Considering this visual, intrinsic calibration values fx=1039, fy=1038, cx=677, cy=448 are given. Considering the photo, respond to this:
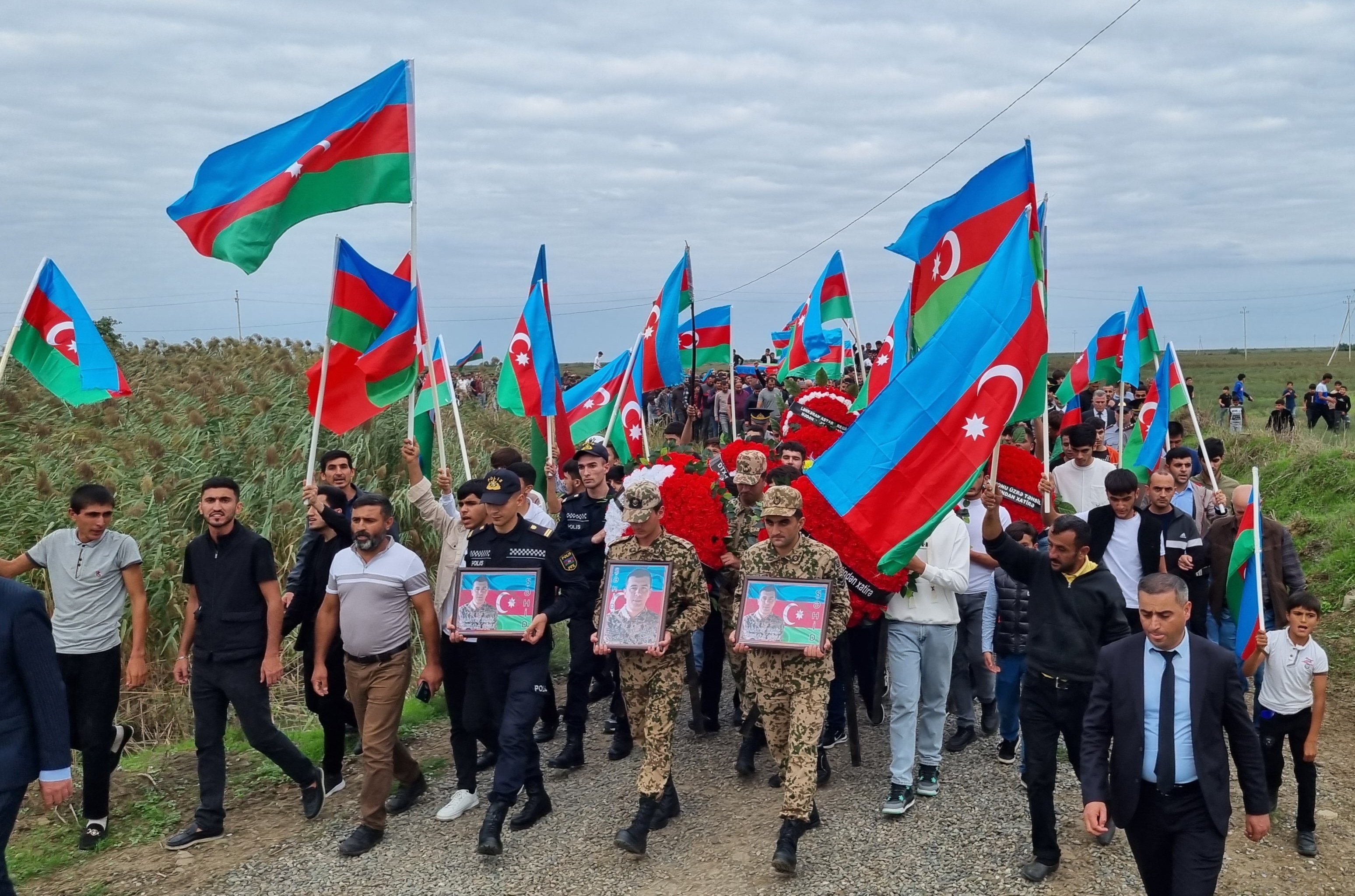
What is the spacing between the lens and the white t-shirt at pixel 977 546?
26.0 feet

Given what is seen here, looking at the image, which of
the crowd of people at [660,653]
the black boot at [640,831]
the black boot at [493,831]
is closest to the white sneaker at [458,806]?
the crowd of people at [660,653]

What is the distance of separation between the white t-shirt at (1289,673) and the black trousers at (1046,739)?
1566 mm

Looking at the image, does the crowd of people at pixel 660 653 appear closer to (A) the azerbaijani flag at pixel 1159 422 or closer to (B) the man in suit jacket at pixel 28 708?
(B) the man in suit jacket at pixel 28 708

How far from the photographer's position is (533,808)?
687cm

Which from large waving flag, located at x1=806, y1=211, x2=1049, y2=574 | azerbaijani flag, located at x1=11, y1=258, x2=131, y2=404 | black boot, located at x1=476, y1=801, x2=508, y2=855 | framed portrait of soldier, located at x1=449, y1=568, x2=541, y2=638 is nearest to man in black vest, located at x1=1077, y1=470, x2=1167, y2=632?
large waving flag, located at x1=806, y1=211, x2=1049, y2=574

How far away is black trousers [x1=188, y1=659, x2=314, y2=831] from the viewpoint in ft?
21.7

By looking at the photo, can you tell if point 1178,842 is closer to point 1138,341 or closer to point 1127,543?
point 1127,543

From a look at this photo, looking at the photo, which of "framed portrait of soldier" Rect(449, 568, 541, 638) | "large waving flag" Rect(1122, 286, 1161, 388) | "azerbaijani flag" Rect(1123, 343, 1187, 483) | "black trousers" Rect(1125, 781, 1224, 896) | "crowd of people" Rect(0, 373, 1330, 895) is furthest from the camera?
"large waving flag" Rect(1122, 286, 1161, 388)

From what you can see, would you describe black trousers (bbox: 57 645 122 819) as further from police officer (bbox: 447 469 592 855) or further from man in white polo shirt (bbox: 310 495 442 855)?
police officer (bbox: 447 469 592 855)

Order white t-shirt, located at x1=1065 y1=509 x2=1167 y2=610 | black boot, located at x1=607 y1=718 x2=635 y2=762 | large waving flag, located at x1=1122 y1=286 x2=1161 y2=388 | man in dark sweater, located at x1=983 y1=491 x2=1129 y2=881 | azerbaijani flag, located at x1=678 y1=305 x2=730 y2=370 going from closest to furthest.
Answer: man in dark sweater, located at x1=983 y1=491 x2=1129 y2=881 → white t-shirt, located at x1=1065 y1=509 x2=1167 y2=610 → black boot, located at x1=607 y1=718 x2=635 y2=762 → large waving flag, located at x1=1122 y1=286 x2=1161 y2=388 → azerbaijani flag, located at x1=678 y1=305 x2=730 y2=370

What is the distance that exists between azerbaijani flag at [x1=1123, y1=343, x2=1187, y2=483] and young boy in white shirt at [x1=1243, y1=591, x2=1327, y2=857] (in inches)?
106

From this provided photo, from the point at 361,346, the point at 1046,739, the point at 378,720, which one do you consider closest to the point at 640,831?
the point at 378,720

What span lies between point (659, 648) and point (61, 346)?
522cm

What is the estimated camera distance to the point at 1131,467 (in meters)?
10.3
